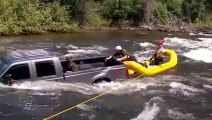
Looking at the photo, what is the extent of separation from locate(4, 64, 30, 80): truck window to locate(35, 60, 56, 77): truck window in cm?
36

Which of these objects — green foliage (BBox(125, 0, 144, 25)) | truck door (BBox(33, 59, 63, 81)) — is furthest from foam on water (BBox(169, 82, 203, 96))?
green foliage (BBox(125, 0, 144, 25))

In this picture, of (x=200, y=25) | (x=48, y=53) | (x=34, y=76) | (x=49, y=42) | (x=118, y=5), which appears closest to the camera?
(x=34, y=76)

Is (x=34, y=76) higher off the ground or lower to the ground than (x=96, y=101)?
higher

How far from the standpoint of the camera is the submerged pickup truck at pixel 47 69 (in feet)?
40.6

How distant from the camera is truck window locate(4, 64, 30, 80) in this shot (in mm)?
12297

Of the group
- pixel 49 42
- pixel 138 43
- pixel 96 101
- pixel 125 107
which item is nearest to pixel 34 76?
pixel 96 101

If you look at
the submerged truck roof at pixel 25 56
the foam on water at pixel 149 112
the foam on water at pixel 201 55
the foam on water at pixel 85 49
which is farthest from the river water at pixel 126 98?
the foam on water at pixel 85 49

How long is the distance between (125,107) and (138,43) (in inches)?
528

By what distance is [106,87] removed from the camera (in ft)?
47.2

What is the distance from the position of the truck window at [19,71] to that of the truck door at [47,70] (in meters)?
0.29

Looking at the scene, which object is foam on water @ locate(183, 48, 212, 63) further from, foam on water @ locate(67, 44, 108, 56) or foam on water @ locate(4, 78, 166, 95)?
foam on water @ locate(4, 78, 166, 95)

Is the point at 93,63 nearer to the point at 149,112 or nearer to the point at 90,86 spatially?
the point at 90,86

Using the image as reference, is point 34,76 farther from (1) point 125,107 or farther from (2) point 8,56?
(1) point 125,107

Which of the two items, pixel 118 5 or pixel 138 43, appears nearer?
pixel 138 43
